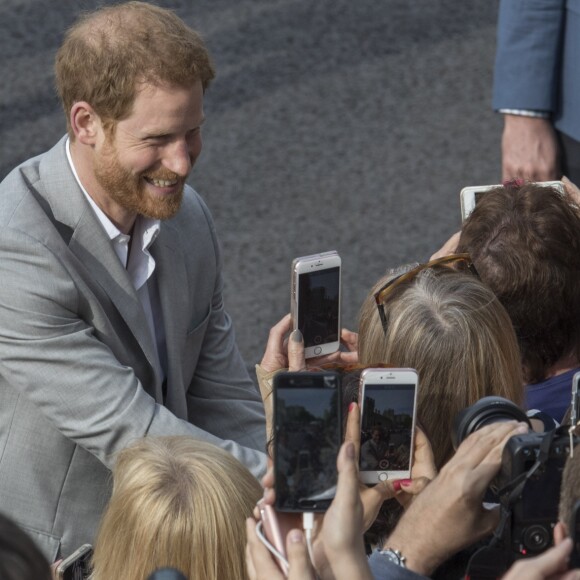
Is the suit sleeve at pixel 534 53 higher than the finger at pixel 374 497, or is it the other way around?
the suit sleeve at pixel 534 53

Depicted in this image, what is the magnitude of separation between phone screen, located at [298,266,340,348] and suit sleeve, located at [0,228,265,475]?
330mm

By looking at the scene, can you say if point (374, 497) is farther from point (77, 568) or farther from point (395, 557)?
point (77, 568)

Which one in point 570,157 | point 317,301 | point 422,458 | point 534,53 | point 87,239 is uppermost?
point 534,53

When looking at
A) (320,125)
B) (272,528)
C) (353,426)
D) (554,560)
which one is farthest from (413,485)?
(320,125)

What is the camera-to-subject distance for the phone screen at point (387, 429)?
7.23ft

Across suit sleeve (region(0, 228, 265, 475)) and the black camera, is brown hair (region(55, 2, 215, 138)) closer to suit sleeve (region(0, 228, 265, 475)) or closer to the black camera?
suit sleeve (region(0, 228, 265, 475))

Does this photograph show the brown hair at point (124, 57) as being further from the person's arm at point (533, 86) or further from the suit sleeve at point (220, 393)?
the person's arm at point (533, 86)

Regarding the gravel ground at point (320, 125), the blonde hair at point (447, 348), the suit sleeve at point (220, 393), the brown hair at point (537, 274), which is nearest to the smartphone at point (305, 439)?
the blonde hair at point (447, 348)

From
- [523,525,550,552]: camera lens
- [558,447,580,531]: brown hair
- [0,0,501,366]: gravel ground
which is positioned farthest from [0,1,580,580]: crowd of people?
[0,0,501,366]: gravel ground

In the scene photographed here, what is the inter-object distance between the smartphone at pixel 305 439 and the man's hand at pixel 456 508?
0.49 ft

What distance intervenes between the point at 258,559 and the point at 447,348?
0.65 meters

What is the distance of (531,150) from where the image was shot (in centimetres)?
382

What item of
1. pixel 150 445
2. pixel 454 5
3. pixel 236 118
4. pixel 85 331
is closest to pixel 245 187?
pixel 236 118

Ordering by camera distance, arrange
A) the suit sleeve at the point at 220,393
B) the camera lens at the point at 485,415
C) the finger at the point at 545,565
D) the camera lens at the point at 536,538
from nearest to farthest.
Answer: the finger at the point at 545,565 → the camera lens at the point at 536,538 → the camera lens at the point at 485,415 → the suit sleeve at the point at 220,393
